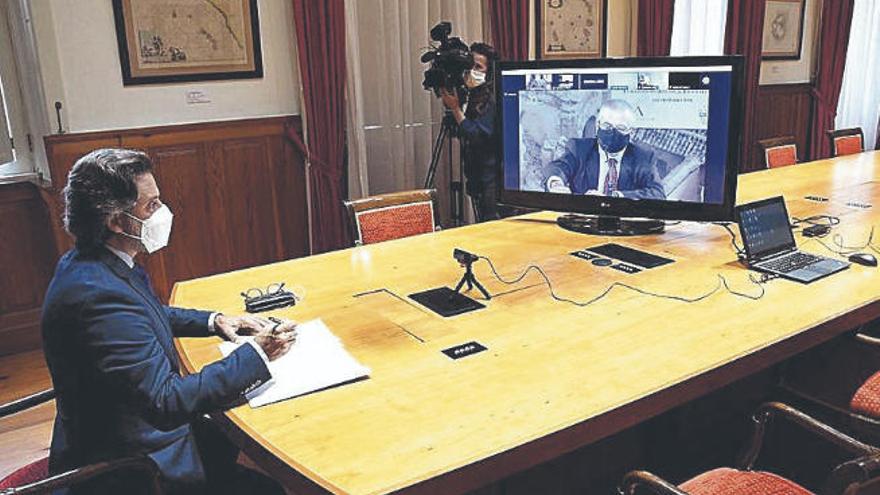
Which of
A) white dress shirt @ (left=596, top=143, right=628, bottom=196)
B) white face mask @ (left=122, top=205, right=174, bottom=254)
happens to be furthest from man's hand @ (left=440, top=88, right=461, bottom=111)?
white face mask @ (left=122, top=205, right=174, bottom=254)

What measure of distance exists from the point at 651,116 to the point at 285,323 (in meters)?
1.45

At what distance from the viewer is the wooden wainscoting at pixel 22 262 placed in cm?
348

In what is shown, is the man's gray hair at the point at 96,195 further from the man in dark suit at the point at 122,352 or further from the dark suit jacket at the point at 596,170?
A: the dark suit jacket at the point at 596,170

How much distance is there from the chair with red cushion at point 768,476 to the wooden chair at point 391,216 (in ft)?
5.05

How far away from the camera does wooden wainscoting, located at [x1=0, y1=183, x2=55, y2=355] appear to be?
348cm

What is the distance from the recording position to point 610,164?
249 cm

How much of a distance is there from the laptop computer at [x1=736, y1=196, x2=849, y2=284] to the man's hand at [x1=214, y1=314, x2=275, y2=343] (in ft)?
4.67

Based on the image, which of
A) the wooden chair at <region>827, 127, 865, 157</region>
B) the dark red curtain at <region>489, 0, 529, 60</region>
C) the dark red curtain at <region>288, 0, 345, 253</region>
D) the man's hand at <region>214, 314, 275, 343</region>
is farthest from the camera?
the wooden chair at <region>827, 127, 865, 157</region>

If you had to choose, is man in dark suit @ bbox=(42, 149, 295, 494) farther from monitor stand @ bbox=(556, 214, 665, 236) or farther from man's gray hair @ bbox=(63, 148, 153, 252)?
monitor stand @ bbox=(556, 214, 665, 236)

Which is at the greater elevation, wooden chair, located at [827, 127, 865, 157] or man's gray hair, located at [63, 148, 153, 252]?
man's gray hair, located at [63, 148, 153, 252]

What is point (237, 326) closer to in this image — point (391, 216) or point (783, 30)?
point (391, 216)

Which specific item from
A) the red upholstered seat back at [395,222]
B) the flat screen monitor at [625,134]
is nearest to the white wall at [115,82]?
the red upholstered seat back at [395,222]

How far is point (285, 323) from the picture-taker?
157cm

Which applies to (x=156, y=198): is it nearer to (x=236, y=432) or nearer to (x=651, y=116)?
(x=236, y=432)
